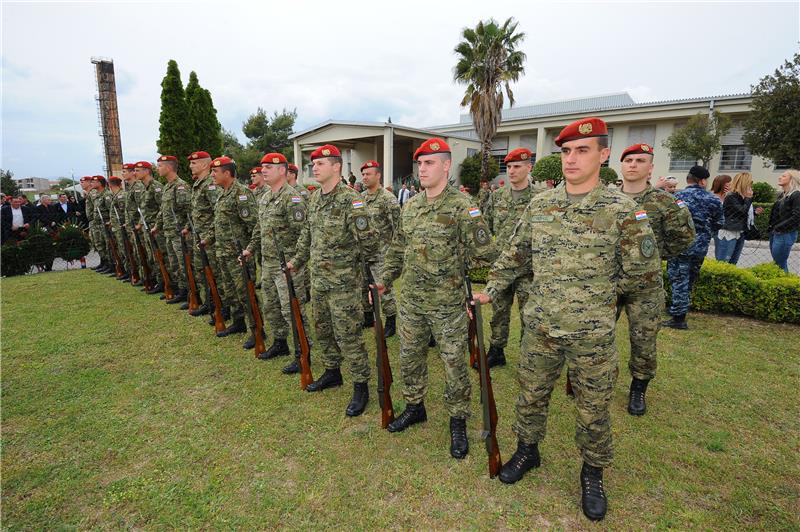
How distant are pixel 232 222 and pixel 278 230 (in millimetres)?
1283

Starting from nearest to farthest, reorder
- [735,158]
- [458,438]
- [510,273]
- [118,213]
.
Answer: [510,273] → [458,438] → [118,213] → [735,158]

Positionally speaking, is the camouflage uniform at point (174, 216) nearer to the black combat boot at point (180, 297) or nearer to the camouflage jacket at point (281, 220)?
the black combat boot at point (180, 297)

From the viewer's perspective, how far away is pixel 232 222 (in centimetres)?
543

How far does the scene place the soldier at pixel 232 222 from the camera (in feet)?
17.5

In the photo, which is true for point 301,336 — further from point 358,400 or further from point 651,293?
point 651,293

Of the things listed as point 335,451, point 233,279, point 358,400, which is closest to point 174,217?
point 233,279

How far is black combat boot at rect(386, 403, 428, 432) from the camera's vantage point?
3.42 m

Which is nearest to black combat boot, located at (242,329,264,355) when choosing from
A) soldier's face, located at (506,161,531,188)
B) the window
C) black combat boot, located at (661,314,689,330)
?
soldier's face, located at (506,161,531,188)

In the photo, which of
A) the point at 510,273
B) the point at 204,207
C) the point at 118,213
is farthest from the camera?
the point at 118,213

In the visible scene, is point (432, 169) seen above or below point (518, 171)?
below

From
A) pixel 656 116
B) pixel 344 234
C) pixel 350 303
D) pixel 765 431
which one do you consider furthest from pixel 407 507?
pixel 656 116

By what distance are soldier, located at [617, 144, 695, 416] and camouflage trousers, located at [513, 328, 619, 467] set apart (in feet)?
4.02

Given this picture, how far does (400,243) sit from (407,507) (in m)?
1.95

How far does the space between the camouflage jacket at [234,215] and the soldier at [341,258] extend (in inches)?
75.4
